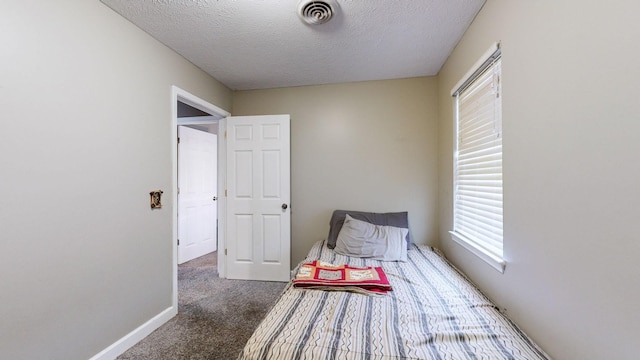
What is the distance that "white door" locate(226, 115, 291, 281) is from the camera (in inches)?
120

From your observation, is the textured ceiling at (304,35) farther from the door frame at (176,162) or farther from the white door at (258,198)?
the white door at (258,198)

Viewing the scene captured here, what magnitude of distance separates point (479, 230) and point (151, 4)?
2.71 m

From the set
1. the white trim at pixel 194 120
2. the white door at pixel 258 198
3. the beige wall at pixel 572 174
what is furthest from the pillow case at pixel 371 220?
the white trim at pixel 194 120

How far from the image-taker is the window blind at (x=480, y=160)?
5.16ft

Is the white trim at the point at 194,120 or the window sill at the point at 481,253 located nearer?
Answer: the window sill at the point at 481,253

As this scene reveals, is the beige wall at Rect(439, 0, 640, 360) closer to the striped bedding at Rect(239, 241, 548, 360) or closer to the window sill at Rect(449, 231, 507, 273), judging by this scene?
the window sill at Rect(449, 231, 507, 273)

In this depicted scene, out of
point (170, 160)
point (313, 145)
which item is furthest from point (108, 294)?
point (313, 145)

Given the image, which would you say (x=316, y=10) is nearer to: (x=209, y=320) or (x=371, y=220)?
(x=371, y=220)

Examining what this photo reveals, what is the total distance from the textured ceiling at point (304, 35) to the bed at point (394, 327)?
1867 millimetres

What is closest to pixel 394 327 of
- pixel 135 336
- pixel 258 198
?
pixel 135 336

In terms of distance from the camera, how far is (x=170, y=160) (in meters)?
2.24

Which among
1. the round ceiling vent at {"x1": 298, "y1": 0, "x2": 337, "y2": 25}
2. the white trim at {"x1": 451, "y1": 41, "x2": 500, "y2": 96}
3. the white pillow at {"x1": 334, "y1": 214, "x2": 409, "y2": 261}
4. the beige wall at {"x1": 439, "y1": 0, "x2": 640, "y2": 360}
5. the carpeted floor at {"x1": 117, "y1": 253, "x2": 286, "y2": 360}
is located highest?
the round ceiling vent at {"x1": 298, "y1": 0, "x2": 337, "y2": 25}

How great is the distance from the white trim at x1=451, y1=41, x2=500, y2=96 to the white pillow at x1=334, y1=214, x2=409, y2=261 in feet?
4.54

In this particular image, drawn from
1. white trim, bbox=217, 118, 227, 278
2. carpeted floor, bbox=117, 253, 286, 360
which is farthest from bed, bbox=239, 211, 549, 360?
white trim, bbox=217, 118, 227, 278
